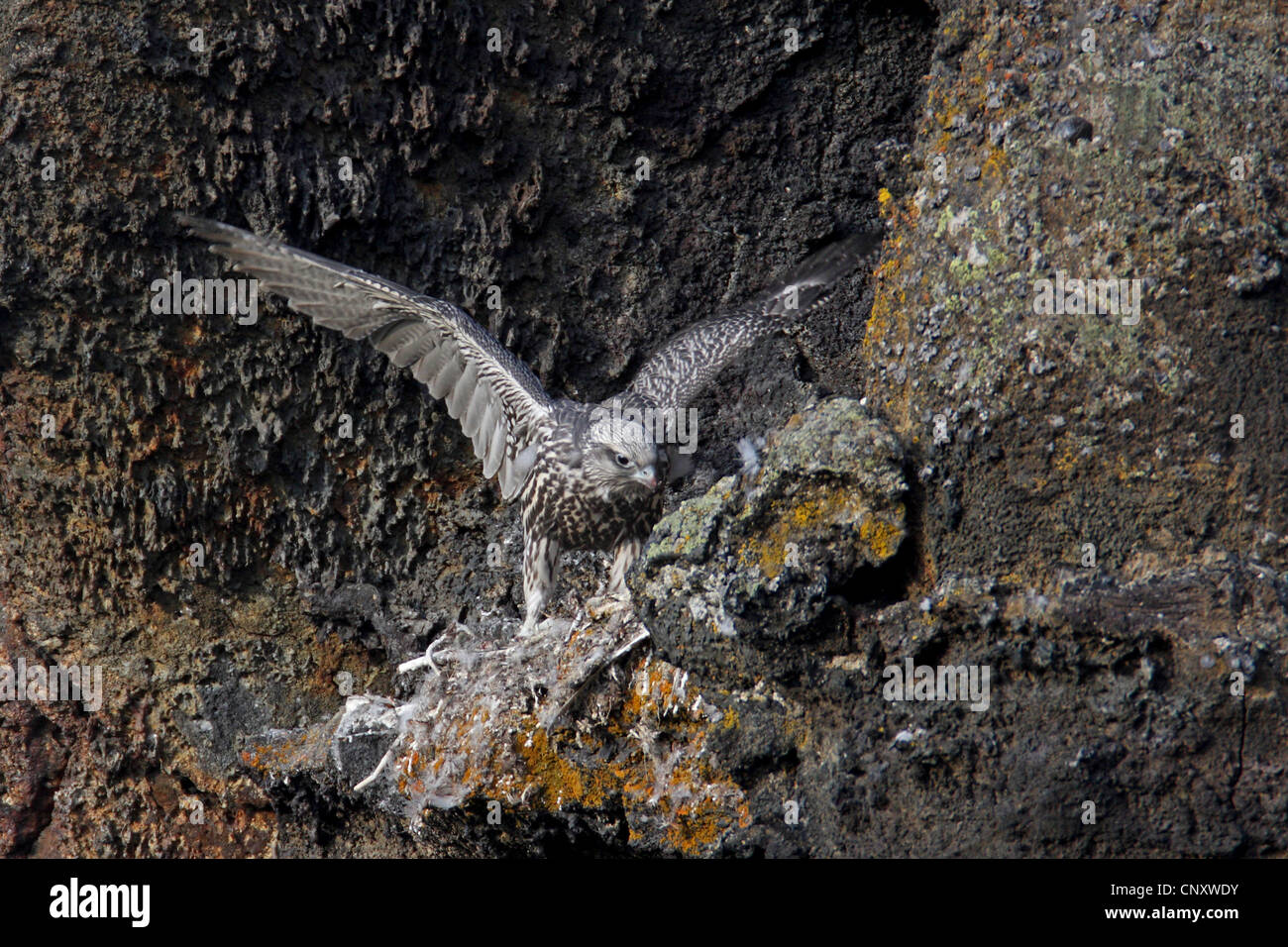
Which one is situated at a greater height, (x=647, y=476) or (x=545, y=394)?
(x=545, y=394)

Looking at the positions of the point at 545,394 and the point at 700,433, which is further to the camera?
the point at 700,433

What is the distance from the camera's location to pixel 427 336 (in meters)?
4.20

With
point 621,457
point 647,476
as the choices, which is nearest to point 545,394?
point 621,457

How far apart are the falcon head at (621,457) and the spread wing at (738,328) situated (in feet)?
0.73

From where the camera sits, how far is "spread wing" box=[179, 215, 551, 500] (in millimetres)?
3871

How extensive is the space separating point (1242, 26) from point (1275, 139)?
1.17 feet

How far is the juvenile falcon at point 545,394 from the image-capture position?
4.00 metres

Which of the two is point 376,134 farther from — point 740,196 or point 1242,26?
point 1242,26

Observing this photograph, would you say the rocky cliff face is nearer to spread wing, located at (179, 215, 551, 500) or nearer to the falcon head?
spread wing, located at (179, 215, 551, 500)

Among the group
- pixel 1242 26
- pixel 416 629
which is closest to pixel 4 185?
pixel 416 629

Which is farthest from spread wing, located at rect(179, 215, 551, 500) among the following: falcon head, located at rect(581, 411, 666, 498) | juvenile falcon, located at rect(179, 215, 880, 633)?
falcon head, located at rect(581, 411, 666, 498)

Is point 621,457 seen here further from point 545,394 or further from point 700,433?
point 700,433

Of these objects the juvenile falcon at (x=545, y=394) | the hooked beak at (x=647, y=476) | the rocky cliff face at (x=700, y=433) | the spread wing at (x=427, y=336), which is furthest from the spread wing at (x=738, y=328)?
the spread wing at (x=427, y=336)

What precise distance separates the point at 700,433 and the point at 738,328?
0.52 meters
